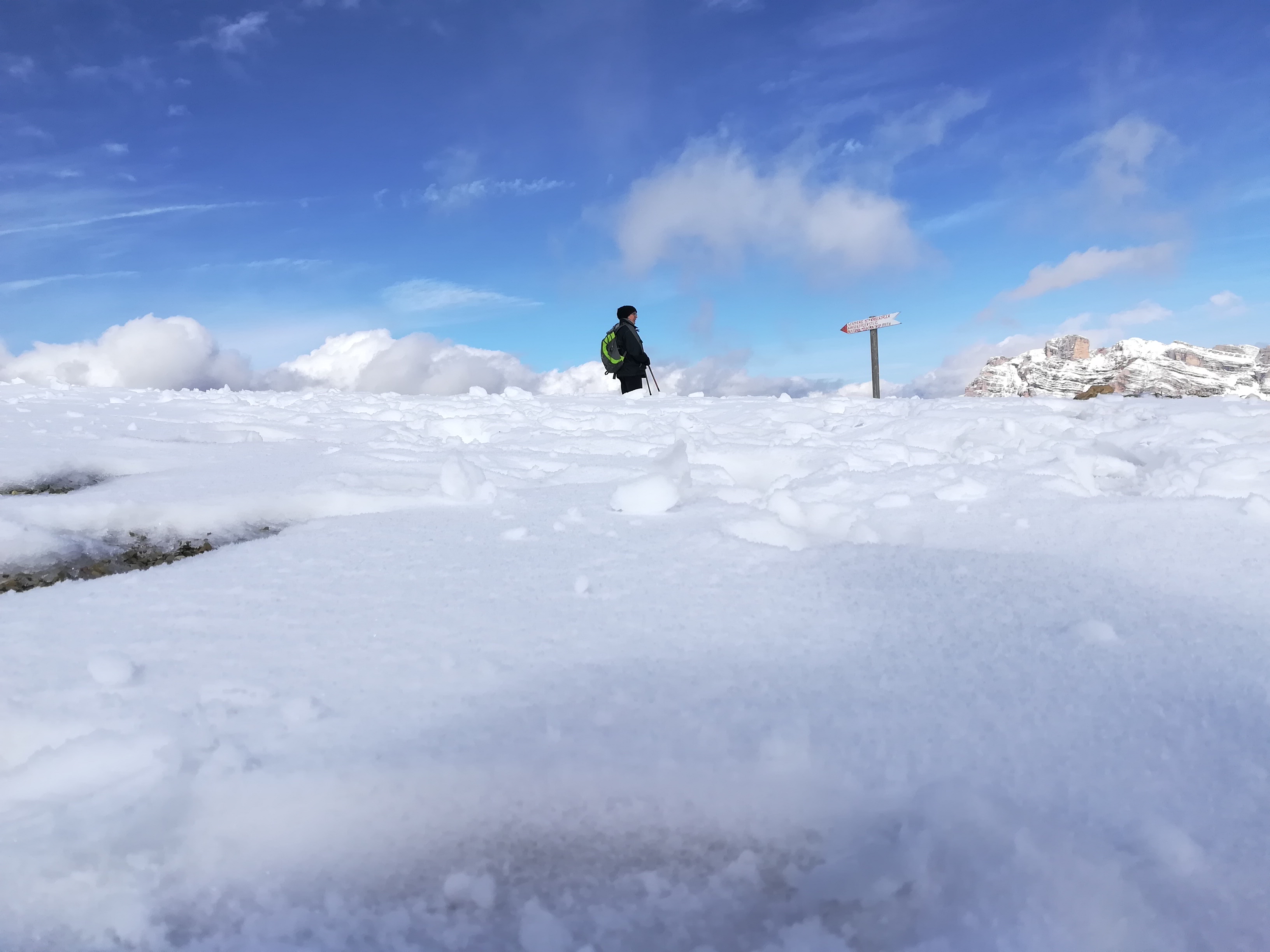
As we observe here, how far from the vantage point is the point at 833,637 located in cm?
172

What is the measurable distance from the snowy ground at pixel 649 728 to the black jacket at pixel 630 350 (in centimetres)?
864

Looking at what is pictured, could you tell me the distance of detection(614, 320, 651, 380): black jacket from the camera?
11227 mm

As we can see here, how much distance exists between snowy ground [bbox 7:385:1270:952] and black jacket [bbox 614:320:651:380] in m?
8.64

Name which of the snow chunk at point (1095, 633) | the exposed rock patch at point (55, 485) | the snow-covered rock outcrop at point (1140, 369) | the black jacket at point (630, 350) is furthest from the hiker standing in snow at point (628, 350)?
the snow-covered rock outcrop at point (1140, 369)

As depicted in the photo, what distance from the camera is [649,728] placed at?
1.36 metres

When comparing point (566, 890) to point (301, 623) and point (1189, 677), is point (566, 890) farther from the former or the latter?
point (1189, 677)

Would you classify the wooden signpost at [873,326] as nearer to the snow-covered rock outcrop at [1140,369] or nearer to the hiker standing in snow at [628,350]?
the hiker standing in snow at [628,350]

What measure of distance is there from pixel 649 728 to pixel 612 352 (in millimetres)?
10235

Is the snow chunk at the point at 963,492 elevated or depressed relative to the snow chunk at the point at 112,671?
elevated

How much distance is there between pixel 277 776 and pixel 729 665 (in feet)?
2.91

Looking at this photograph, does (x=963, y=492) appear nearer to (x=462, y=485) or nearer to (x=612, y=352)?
(x=462, y=485)

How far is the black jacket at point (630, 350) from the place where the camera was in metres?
11.2

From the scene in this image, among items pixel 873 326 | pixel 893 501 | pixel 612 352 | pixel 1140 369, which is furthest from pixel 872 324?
pixel 1140 369

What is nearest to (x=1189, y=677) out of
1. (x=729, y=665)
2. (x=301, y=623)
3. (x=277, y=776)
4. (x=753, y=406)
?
(x=729, y=665)
